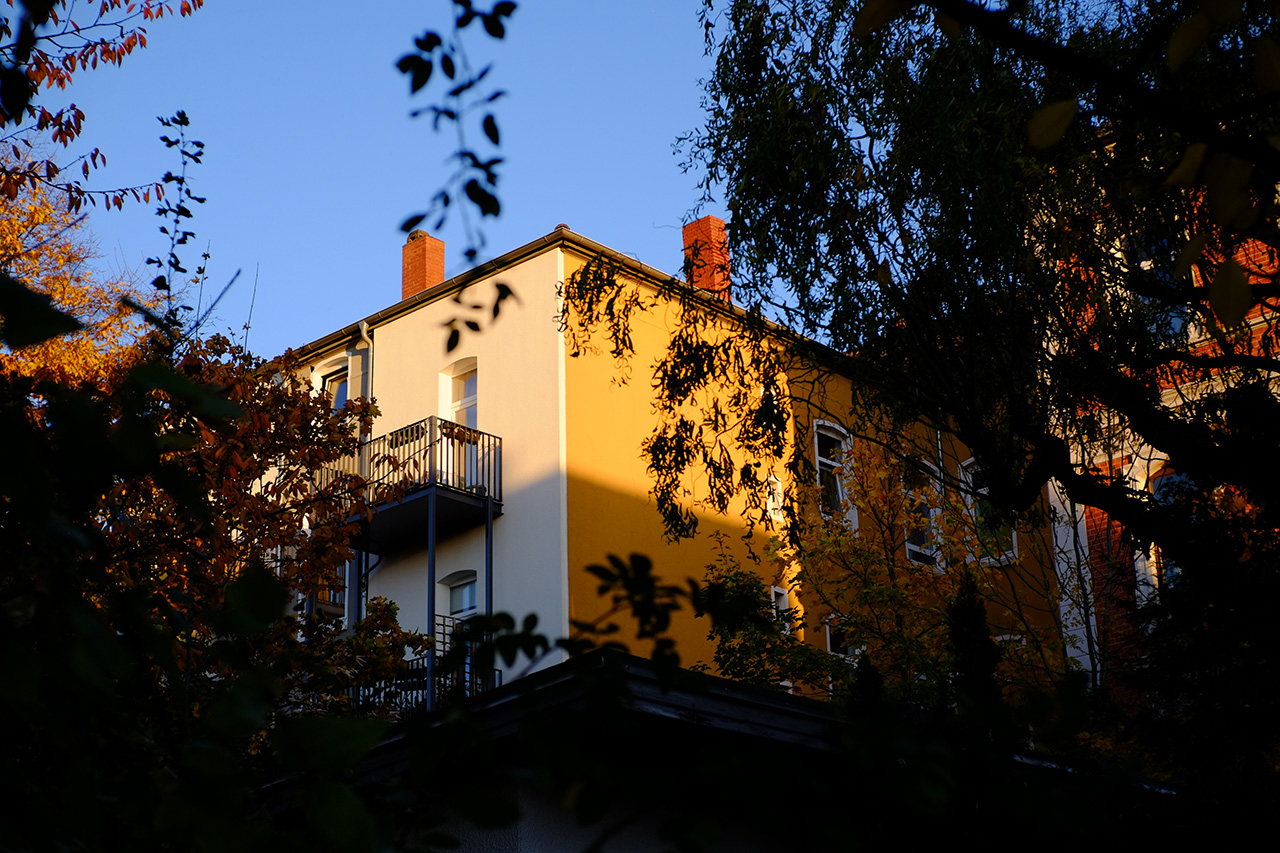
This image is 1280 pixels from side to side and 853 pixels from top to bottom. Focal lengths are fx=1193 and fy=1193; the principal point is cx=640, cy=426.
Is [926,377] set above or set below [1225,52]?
below

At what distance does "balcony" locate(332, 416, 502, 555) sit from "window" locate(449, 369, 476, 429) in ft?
3.54

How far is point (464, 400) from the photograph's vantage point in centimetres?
2177

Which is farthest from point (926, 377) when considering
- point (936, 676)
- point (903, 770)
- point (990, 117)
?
point (903, 770)

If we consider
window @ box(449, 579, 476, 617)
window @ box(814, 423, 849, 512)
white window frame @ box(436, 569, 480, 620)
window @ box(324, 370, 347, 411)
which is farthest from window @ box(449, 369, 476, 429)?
window @ box(814, 423, 849, 512)

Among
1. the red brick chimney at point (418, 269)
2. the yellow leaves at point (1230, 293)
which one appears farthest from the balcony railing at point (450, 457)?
the yellow leaves at point (1230, 293)

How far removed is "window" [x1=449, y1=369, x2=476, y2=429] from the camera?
21500mm

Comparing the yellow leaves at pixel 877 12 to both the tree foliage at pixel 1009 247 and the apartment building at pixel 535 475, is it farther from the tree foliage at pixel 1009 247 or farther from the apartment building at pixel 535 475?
the apartment building at pixel 535 475

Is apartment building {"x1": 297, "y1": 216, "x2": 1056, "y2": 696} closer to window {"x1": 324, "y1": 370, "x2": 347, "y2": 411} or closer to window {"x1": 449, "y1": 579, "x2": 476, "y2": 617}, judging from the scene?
window {"x1": 449, "y1": 579, "x2": 476, "y2": 617}

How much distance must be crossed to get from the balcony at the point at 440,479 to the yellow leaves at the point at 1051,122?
1748 centimetres

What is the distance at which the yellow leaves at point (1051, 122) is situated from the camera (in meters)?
1.84

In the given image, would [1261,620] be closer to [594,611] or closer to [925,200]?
[925,200]

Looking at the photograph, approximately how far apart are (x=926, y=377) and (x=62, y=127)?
658 centimetres

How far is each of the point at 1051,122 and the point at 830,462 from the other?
21048 mm

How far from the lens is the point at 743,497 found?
21.3 meters
